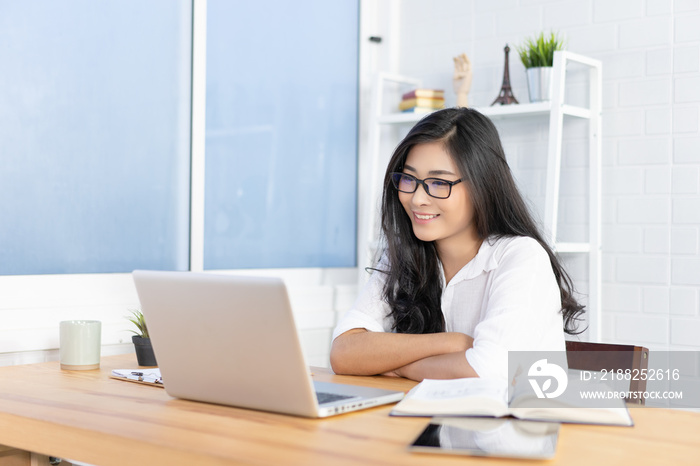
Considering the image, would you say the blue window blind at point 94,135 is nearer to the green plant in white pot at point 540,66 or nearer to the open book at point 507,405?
the green plant in white pot at point 540,66

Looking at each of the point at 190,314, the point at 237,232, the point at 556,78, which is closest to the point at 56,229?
the point at 237,232

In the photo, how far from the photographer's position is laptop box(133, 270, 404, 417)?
1.25 meters

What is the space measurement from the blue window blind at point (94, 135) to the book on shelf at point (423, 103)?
1.01 meters

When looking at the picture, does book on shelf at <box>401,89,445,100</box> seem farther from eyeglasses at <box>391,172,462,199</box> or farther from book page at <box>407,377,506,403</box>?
book page at <box>407,377,506,403</box>

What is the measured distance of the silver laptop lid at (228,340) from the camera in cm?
125

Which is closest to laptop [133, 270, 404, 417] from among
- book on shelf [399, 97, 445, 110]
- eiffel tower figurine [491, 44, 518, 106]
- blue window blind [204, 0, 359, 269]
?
blue window blind [204, 0, 359, 269]

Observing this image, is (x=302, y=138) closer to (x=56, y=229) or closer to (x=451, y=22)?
(x=451, y=22)

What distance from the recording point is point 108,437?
1.23 m

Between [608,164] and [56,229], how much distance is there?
2040 mm

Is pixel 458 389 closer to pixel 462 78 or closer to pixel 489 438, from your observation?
pixel 489 438

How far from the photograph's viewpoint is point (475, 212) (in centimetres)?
203

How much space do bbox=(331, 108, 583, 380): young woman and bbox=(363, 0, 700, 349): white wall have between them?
1.03 meters

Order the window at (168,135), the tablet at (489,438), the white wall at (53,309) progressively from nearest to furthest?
1. the tablet at (489,438)
2. the white wall at (53,309)
3. the window at (168,135)

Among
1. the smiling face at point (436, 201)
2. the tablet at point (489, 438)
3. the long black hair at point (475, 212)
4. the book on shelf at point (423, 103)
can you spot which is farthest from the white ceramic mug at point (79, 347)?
the book on shelf at point (423, 103)
